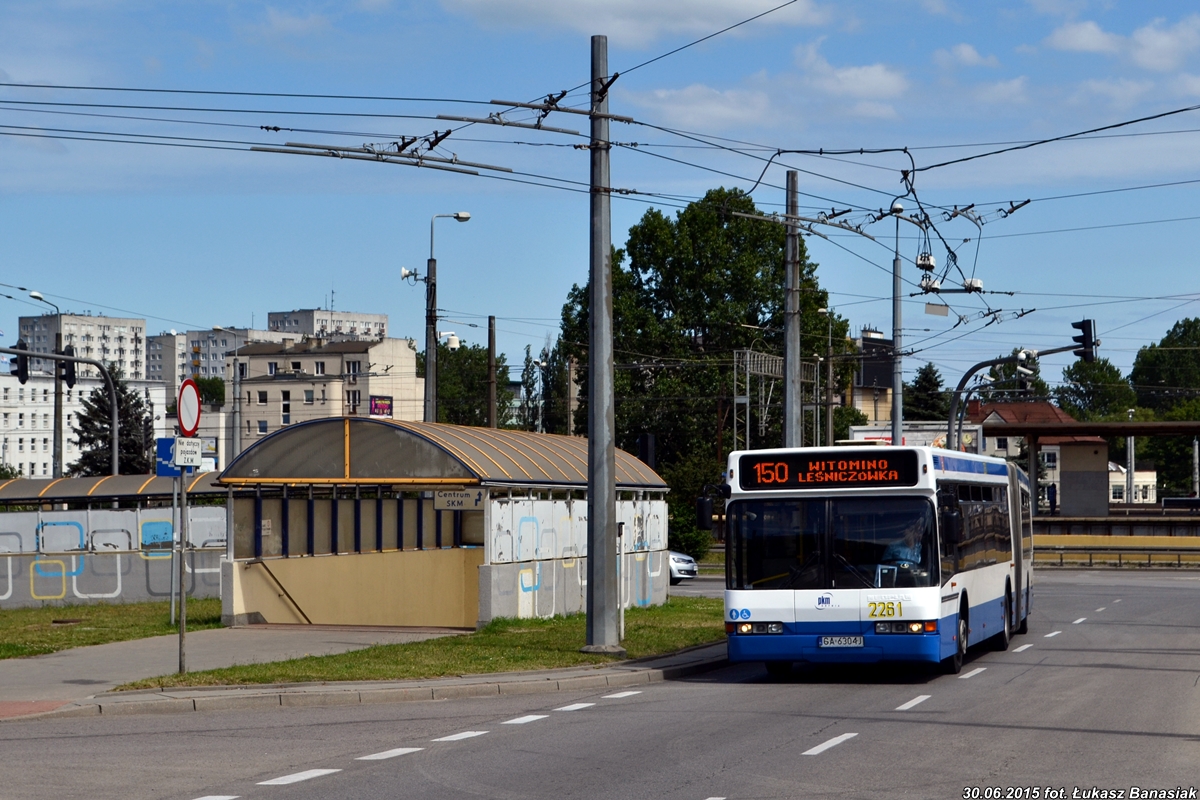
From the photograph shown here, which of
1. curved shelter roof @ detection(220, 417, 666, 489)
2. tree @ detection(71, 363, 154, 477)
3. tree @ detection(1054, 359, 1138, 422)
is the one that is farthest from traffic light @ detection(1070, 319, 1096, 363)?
tree @ detection(1054, 359, 1138, 422)

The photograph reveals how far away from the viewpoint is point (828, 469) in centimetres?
1714

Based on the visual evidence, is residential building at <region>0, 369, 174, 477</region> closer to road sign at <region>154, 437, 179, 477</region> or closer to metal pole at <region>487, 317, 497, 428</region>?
metal pole at <region>487, 317, 497, 428</region>

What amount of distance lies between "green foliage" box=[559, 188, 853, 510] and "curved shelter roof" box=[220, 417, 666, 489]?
162ft

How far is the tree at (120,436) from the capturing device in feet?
258

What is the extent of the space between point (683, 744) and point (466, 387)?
377 ft

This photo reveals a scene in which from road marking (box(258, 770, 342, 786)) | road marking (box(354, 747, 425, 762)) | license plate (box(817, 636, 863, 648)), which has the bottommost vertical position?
road marking (box(354, 747, 425, 762))

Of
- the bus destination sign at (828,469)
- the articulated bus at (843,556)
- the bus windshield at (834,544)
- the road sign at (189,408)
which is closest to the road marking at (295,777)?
the road sign at (189,408)

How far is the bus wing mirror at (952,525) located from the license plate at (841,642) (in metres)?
1.61

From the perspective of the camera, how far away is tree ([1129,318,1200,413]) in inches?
6437

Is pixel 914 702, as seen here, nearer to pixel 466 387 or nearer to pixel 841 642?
pixel 841 642

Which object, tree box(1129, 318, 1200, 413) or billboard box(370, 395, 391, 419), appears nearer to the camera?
billboard box(370, 395, 391, 419)

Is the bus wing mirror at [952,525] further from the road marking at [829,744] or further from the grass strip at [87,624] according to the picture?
the grass strip at [87,624]

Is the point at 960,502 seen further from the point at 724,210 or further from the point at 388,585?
the point at 388,585

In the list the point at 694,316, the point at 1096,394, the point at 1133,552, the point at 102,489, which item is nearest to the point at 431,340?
the point at 102,489
